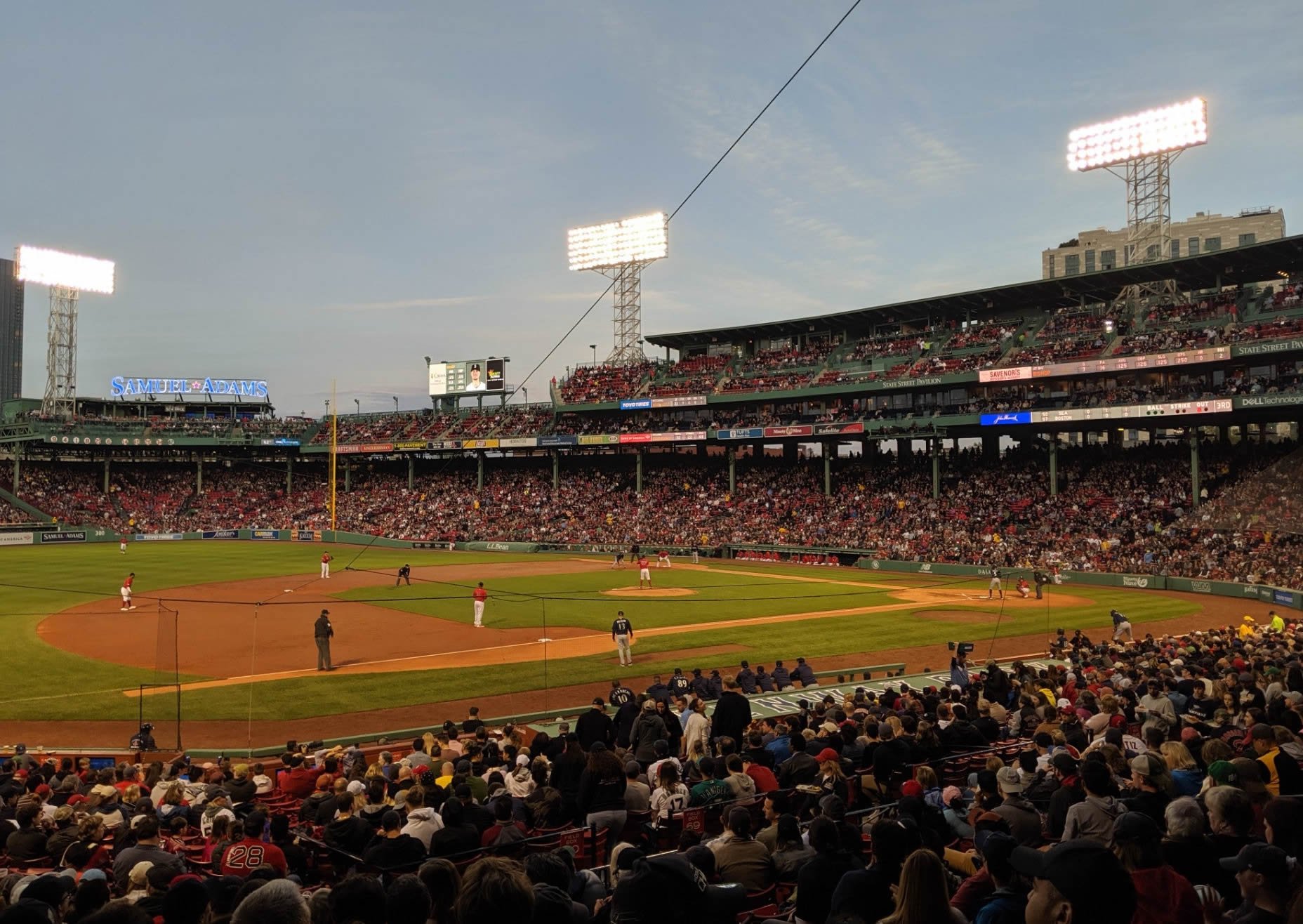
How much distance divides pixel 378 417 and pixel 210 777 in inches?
3312

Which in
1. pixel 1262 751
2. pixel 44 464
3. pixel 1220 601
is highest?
pixel 44 464

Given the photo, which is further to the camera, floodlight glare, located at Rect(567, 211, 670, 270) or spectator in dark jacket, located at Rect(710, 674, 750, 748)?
floodlight glare, located at Rect(567, 211, 670, 270)

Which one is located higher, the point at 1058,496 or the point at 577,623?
the point at 1058,496

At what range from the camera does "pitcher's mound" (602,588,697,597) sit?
123ft

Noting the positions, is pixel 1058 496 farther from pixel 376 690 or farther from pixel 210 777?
pixel 210 777

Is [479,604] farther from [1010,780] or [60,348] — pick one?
[60,348]

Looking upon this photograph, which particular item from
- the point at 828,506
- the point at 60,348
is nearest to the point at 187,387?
the point at 60,348

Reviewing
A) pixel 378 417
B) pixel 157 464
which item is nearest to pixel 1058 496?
pixel 378 417

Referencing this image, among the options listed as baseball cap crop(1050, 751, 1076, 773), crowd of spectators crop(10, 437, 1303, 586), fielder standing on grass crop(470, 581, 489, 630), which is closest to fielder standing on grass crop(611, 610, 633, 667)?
fielder standing on grass crop(470, 581, 489, 630)

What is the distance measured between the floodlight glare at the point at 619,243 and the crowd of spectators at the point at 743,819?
213 feet

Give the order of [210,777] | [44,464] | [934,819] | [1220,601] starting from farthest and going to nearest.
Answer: [44,464] → [1220,601] → [210,777] → [934,819]

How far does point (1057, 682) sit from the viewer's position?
1535 centimetres

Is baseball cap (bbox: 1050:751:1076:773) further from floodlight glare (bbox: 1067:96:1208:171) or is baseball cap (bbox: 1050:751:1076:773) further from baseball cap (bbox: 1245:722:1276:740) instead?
floodlight glare (bbox: 1067:96:1208:171)

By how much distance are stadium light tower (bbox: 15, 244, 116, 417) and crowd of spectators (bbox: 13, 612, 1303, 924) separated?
273ft
